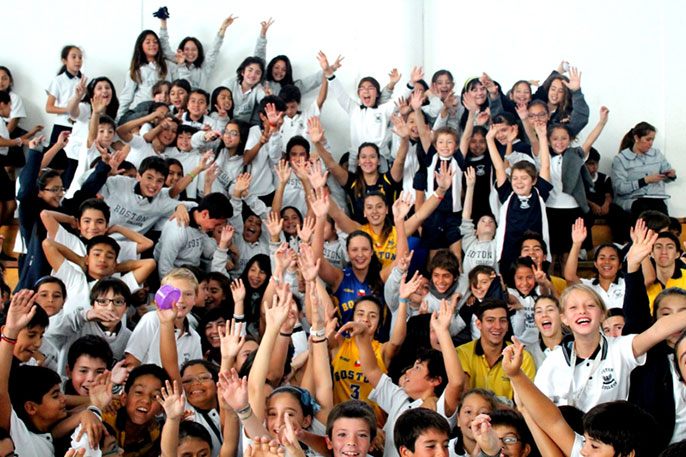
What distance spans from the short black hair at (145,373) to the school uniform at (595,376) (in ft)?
5.79

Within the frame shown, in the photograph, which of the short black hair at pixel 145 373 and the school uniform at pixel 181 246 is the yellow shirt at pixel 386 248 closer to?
the school uniform at pixel 181 246

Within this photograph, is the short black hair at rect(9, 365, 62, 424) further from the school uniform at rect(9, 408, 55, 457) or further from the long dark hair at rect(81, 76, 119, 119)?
the long dark hair at rect(81, 76, 119, 119)

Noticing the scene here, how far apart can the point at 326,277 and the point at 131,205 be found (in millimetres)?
1645

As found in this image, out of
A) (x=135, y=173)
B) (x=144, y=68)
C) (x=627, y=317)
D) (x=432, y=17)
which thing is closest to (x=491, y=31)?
(x=432, y=17)

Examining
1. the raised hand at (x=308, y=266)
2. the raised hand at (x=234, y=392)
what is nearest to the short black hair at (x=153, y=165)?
the raised hand at (x=308, y=266)

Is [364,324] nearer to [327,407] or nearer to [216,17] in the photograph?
[327,407]

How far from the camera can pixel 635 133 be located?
25.8ft

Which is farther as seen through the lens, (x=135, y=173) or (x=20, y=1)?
(x=20, y=1)

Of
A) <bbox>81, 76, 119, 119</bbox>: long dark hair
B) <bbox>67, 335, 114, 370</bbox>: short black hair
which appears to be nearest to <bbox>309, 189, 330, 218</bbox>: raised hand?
<bbox>67, 335, 114, 370</bbox>: short black hair

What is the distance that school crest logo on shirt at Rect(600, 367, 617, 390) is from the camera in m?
3.28

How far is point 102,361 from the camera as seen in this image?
3783mm

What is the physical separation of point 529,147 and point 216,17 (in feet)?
13.3

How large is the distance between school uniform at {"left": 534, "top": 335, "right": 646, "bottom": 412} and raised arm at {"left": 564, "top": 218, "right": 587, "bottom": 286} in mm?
2155

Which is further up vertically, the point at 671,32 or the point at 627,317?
the point at 671,32
